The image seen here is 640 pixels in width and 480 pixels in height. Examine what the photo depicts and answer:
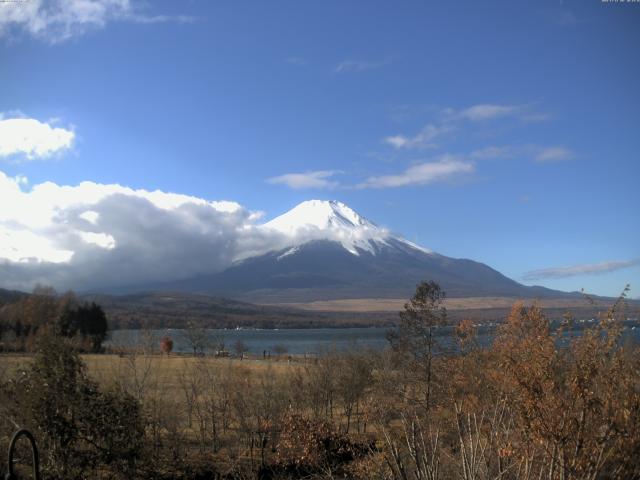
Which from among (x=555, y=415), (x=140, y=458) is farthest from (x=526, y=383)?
(x=140, y=458)

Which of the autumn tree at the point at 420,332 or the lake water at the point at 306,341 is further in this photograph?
the autumn tree at the point at 420,332

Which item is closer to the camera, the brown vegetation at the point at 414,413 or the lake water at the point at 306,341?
the brown vegetation at the point at 414,413

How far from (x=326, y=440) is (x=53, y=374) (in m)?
9.99

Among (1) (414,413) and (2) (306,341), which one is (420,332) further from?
(2) (306,341)

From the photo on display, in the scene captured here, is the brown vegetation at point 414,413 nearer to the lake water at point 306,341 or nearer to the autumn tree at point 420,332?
the autumn tree at point 420,332

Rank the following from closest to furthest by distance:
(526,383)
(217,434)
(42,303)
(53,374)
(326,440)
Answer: (526,383), (53,374), (326,440), (217,434), (42,303)

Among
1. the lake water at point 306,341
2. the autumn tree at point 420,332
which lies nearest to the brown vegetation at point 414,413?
the autumn tree at point 420,332

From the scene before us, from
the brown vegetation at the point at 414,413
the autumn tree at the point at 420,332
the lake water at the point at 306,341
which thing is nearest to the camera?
the brown vegetation at the point at 414,413

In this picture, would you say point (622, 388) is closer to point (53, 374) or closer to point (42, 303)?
point (53, 374)

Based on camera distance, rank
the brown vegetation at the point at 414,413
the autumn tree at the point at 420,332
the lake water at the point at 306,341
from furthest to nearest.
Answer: the autumn tree at the point at 420,332 → the lake water at the point at 306,341 → the brown vegetation at the point at 414,413

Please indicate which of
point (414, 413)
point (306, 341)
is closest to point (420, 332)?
point (414, 413)

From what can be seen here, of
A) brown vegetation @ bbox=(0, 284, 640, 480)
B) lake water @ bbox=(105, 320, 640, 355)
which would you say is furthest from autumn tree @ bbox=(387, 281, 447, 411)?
lake water @ bbox=(105, 320, 640, 355)

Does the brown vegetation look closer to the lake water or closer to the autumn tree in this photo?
the autumn tree

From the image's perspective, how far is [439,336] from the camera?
91.4 feet
